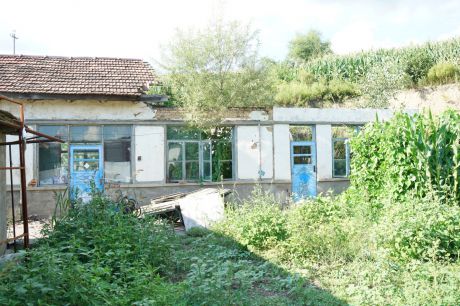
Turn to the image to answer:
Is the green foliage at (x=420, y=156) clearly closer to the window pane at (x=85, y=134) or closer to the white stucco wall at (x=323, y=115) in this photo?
the white stucco wall at (x=323, y=115)

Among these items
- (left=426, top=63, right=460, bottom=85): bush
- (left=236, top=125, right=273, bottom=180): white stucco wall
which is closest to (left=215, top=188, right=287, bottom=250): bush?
(left=236, top=125, right=273, bottom=180): white stucco wall

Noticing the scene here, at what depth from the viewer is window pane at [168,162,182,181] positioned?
52.5 ft

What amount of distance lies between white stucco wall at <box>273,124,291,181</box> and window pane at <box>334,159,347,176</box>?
6.89 feet

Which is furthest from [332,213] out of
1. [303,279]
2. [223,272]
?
[223,272]

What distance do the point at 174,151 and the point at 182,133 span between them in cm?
69

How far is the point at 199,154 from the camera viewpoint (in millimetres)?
16328

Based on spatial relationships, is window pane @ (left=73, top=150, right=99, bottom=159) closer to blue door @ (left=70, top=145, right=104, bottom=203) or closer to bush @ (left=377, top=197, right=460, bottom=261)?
blue door @ (left=70, top=145, right=104, bottom=203)

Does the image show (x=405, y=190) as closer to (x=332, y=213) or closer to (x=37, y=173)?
(x=332, y=213)

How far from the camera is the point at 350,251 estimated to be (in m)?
7.54

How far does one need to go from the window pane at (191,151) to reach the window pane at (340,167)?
5.45 meters

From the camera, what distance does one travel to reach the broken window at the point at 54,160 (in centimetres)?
1498

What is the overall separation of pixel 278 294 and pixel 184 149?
10.5 m

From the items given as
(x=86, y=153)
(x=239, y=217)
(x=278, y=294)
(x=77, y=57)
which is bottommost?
(x=278, y=294)

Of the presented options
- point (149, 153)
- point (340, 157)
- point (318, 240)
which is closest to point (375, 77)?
point (340, 157)
